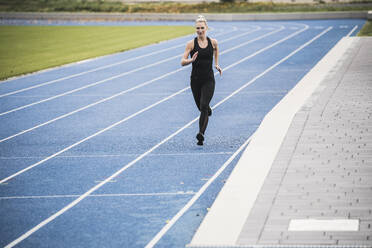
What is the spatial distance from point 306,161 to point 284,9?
48.4m

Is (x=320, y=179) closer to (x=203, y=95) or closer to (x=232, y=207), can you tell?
(x=232, y=207)

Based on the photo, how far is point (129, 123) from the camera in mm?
12531

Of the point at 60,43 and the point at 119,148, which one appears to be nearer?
the point at 119,148

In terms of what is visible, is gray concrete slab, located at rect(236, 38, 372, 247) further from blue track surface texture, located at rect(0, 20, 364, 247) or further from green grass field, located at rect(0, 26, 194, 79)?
green grass field, located at rect(0, 26, 194, 79)

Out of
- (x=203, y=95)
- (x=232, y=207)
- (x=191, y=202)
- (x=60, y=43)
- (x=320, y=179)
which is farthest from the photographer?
(x=60, y=43)

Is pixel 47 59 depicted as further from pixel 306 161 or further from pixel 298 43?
pixel 306 161

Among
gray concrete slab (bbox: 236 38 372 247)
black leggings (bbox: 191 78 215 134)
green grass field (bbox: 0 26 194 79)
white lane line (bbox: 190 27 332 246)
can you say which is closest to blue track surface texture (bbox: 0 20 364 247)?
white lane line (bbox: 190 27 332 246)

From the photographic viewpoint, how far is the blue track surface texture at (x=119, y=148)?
6.77m

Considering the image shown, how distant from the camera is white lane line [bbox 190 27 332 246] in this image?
5824 millimetres

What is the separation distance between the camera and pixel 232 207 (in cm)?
666

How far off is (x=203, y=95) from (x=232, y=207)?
13.1ft

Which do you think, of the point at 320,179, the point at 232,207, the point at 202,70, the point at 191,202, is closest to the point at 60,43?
the point at 202,70

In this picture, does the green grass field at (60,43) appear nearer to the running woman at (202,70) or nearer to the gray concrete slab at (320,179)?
the running woman at (202,70)

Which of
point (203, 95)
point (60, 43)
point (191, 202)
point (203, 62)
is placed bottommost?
point (60, 43)
